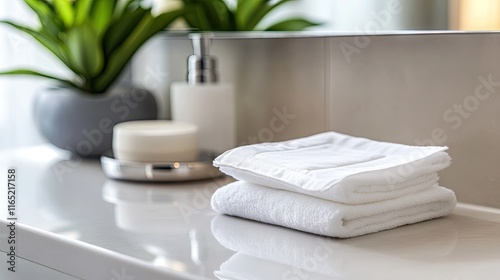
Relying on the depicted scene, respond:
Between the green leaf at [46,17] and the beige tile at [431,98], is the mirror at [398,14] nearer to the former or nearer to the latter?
the beige tile at [431,98]

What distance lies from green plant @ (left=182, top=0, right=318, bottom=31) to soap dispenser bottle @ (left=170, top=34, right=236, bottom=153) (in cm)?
11

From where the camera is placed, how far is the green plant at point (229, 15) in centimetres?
131

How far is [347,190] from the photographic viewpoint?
840 mm

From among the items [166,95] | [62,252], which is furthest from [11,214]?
[166,95]

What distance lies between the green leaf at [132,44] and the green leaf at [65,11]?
9 cm

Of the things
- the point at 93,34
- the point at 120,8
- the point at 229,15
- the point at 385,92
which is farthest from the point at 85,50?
the point at 385,92

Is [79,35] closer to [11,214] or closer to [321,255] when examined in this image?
[11,214]

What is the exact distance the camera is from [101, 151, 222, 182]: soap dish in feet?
3.91

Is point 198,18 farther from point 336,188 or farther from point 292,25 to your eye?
point 336,188

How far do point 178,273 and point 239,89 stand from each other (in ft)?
2.13

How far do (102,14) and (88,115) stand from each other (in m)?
0.18

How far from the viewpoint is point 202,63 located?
1.27 metres

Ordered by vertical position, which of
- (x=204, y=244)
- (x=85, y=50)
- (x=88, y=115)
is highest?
(x=85, y=50)

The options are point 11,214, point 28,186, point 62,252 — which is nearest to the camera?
point 62,252
